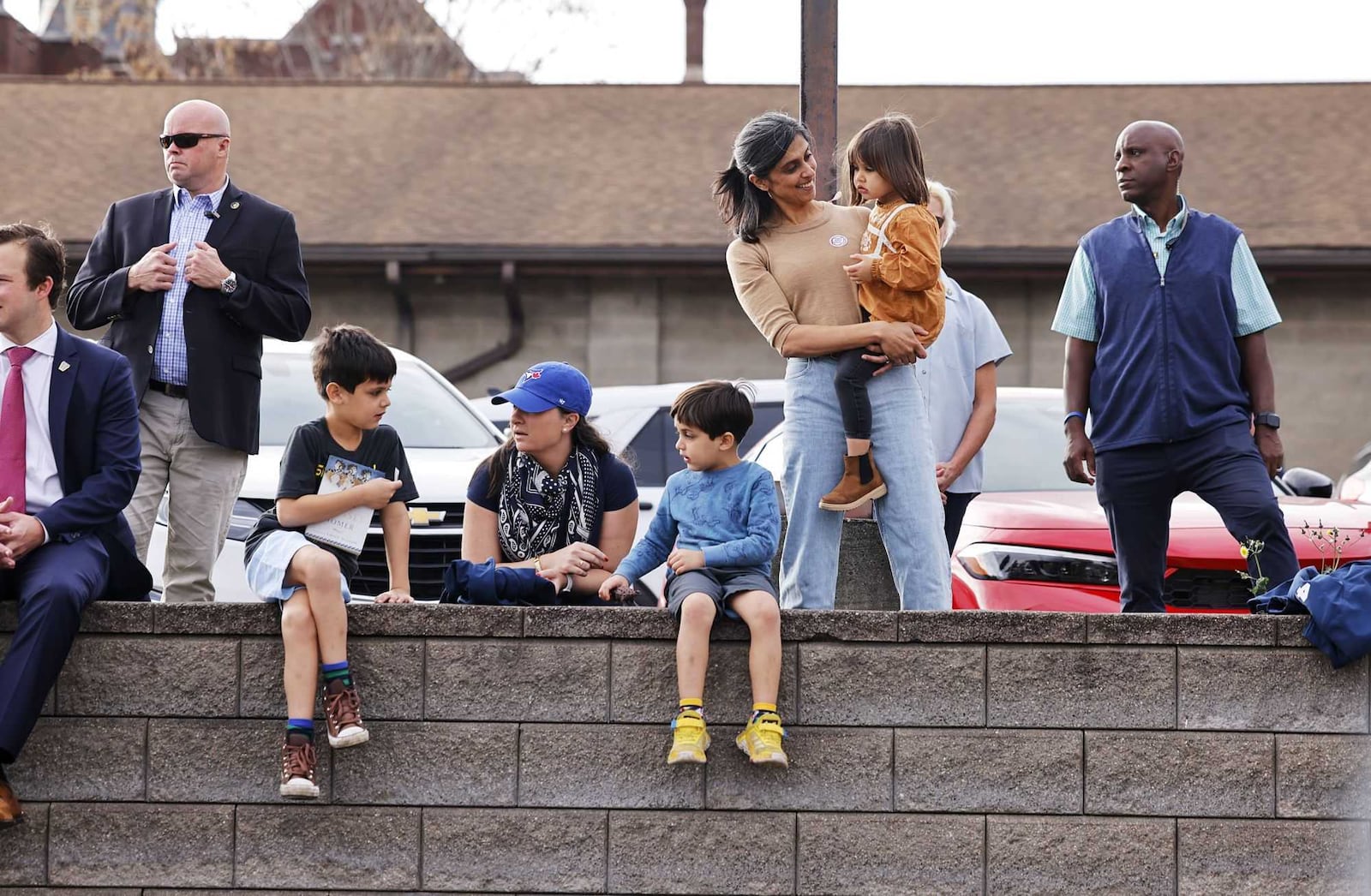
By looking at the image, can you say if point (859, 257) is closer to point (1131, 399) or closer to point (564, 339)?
point (1131, 399)

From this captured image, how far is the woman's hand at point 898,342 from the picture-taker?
17.0ft

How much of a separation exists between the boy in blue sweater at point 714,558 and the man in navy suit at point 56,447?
1460 millimetres

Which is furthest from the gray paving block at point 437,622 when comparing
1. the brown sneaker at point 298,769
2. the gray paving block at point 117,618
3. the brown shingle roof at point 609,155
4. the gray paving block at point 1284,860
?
the brown shingle roof at point 609,155

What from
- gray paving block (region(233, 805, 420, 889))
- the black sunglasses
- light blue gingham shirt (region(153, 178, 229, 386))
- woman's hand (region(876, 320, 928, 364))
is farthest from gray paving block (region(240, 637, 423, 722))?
the black sunglasses

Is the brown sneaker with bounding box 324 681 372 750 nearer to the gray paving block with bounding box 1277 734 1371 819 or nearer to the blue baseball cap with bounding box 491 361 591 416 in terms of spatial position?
the blue baseball cap with bounding box 491 361 591 416

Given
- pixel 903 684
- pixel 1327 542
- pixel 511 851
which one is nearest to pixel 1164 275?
pixel 1327 542

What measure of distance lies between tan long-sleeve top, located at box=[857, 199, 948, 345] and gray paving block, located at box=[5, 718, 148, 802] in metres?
2.50

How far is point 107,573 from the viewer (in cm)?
511

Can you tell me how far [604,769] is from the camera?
4930mm

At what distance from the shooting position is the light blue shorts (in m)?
4.86

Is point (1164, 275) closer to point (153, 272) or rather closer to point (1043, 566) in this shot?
point (1043, 566)

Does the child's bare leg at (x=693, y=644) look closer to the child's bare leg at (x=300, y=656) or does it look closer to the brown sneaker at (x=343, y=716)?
the brown sneaker at (x=343, y=716)

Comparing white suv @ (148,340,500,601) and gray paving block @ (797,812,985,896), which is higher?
white suv @ (148,340,500,601)

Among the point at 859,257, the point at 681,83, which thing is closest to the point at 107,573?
the point at 859,257
